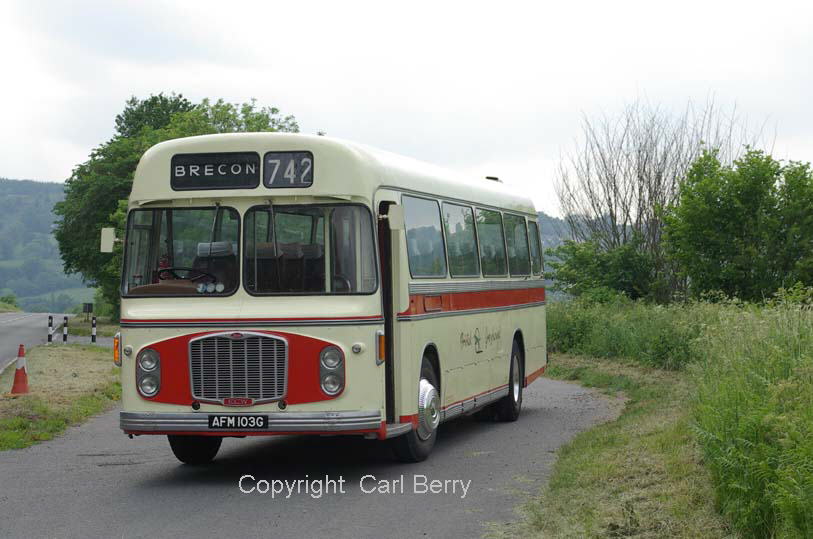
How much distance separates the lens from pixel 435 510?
31.0 feet

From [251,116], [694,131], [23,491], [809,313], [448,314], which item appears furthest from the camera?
[251,116]

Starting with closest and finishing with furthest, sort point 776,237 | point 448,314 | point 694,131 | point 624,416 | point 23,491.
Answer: point 23,491 → point 448,314 → point 624,416 → point 776,237 → point 694,131

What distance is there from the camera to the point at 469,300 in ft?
46.6

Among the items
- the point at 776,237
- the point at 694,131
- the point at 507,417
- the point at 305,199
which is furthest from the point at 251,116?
the point at 305,199

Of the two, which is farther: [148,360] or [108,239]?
[108,239]

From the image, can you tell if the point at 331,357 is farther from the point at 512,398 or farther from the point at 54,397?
the point at 54,397

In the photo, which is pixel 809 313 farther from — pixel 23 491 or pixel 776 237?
pixel 776 237

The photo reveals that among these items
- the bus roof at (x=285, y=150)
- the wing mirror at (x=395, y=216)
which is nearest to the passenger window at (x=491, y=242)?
the bus roof at (x=285, y=150)

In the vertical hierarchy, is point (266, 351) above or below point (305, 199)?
below

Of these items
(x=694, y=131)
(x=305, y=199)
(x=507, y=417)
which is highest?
→ (x=694, y=131)

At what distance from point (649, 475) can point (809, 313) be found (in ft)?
9.42

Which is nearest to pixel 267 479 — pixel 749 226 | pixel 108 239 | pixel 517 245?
pixel 108 239

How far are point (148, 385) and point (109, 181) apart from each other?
5651 centimetres

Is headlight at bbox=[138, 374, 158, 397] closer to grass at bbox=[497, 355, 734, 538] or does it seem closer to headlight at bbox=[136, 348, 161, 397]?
headlight at bbox=[136, 348, 161, 397]
